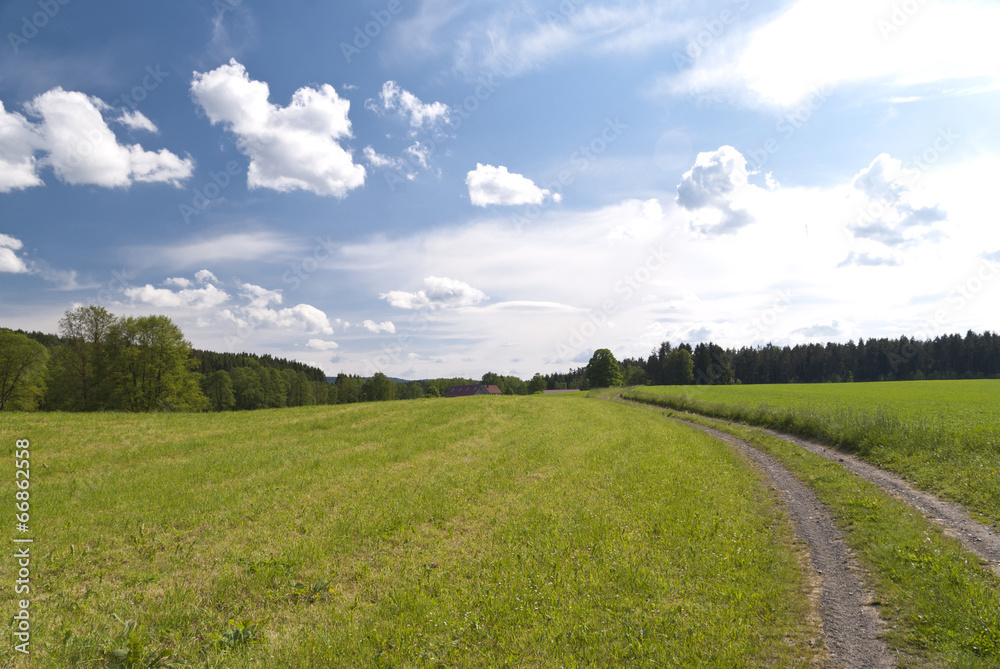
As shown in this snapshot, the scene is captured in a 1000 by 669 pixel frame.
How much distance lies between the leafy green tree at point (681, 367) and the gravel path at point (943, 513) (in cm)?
12088

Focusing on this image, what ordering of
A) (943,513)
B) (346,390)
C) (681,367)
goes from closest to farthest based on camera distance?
(943,513) < (681,367) < (346,390)

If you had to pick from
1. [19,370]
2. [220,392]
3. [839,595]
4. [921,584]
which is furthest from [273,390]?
[921,584]

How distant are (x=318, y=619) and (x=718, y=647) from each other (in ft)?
25.1

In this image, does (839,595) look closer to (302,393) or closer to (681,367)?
(302,393)

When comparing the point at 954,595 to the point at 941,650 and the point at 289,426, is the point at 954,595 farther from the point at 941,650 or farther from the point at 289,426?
the point at 289,426

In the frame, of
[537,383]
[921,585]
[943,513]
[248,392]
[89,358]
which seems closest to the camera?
[921,585]

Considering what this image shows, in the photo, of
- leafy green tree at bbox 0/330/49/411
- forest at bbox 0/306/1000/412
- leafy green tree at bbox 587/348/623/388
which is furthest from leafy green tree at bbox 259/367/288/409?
leafy green tree at bbox 587/348/623/388

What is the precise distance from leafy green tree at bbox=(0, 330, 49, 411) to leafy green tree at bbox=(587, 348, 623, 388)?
4342 inches

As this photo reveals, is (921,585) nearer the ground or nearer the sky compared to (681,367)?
nearer the ground

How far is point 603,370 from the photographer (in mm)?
120625

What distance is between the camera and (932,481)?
16562mm

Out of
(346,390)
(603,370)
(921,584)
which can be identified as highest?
(603,370)

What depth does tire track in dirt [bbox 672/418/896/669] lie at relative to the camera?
7160 mm

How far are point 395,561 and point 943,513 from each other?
685 inches
